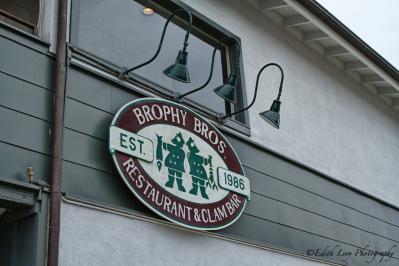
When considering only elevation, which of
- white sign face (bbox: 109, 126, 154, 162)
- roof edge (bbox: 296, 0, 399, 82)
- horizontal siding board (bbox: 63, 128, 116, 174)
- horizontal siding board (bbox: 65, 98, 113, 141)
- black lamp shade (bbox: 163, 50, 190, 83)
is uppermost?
roof edge (bbox: 296, 0, 399, 82)

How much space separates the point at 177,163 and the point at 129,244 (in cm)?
105

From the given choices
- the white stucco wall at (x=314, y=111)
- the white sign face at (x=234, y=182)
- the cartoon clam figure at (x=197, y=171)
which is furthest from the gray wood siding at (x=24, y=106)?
the white stucco wall at (x=314, y=111)

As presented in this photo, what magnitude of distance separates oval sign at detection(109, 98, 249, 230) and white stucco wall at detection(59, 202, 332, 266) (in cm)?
18

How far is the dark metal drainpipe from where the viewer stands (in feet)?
15.1

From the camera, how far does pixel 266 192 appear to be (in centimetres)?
716

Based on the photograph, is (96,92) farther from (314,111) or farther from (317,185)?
(314,111)

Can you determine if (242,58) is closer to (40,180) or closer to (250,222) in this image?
(250,222)

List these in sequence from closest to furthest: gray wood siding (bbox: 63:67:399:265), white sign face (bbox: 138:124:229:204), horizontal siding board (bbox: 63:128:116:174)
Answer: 1. horizontal siding board (bbox: 63:128:116:174)
2. gray wood siding (bbox: 63:67:399:265)
3. white sign face (bbox: 138:124:229:204)

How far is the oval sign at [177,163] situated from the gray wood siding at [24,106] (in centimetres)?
67

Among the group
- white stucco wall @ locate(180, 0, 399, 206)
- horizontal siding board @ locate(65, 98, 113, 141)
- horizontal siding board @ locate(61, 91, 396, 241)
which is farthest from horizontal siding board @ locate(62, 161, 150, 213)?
white stucco wall @ locate(180, 0, 399, 206)

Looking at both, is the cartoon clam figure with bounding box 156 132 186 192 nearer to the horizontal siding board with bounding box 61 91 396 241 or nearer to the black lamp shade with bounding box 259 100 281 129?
the horizontal siding board with bounding box 61 91 396 241

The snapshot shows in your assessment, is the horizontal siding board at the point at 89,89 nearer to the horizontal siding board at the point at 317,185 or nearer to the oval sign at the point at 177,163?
the oval sign at the point at 177,163

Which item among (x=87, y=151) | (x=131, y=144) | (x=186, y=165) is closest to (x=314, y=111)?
(x=186, y=165)

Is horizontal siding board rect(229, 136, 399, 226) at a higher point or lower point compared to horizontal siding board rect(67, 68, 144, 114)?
lower
